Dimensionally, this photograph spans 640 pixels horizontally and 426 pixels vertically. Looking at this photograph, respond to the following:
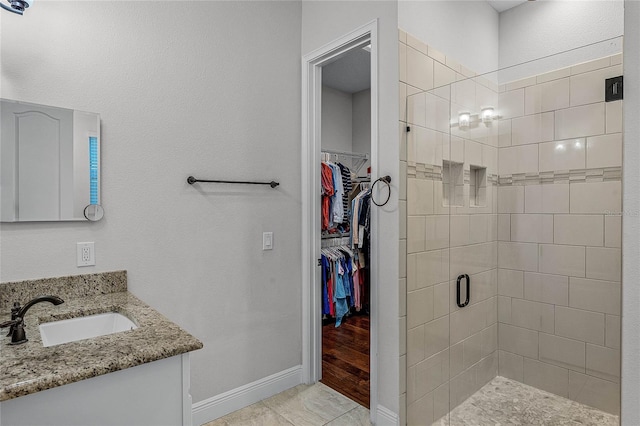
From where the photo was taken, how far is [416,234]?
1999mm

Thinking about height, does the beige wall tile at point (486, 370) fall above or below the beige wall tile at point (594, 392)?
below

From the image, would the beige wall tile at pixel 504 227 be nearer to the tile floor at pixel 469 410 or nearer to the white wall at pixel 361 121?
the tile floor at pixel 469 410

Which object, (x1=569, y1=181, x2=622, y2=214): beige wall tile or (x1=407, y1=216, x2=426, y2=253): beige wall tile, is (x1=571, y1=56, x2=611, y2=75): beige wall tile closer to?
(x1=569, y1=181, x2=622, y2=214): beige wall tile

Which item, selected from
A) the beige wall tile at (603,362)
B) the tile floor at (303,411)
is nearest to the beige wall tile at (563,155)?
the beige wall tile at (603,362)

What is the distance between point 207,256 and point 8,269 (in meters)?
0.88

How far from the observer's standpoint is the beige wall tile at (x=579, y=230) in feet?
5.14

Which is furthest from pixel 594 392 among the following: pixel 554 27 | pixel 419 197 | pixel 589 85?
pixel 554 27

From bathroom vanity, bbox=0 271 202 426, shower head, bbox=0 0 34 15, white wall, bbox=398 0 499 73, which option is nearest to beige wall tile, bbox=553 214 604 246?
white wall, bbox=398 0 499 73

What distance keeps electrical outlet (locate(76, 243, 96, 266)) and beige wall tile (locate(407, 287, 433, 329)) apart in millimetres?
1612

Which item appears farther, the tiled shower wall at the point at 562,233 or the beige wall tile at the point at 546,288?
the beige wall tile at the point at 546,288

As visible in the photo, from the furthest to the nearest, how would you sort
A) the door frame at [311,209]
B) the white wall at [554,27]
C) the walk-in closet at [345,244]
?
1. the walk-in closet at [345,244]
2. the door frame at [311,209]
3. the white wall at [554,27]

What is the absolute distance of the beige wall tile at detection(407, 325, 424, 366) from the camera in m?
1.99

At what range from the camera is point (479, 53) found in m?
2.62

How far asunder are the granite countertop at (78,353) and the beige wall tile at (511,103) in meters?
1.80
